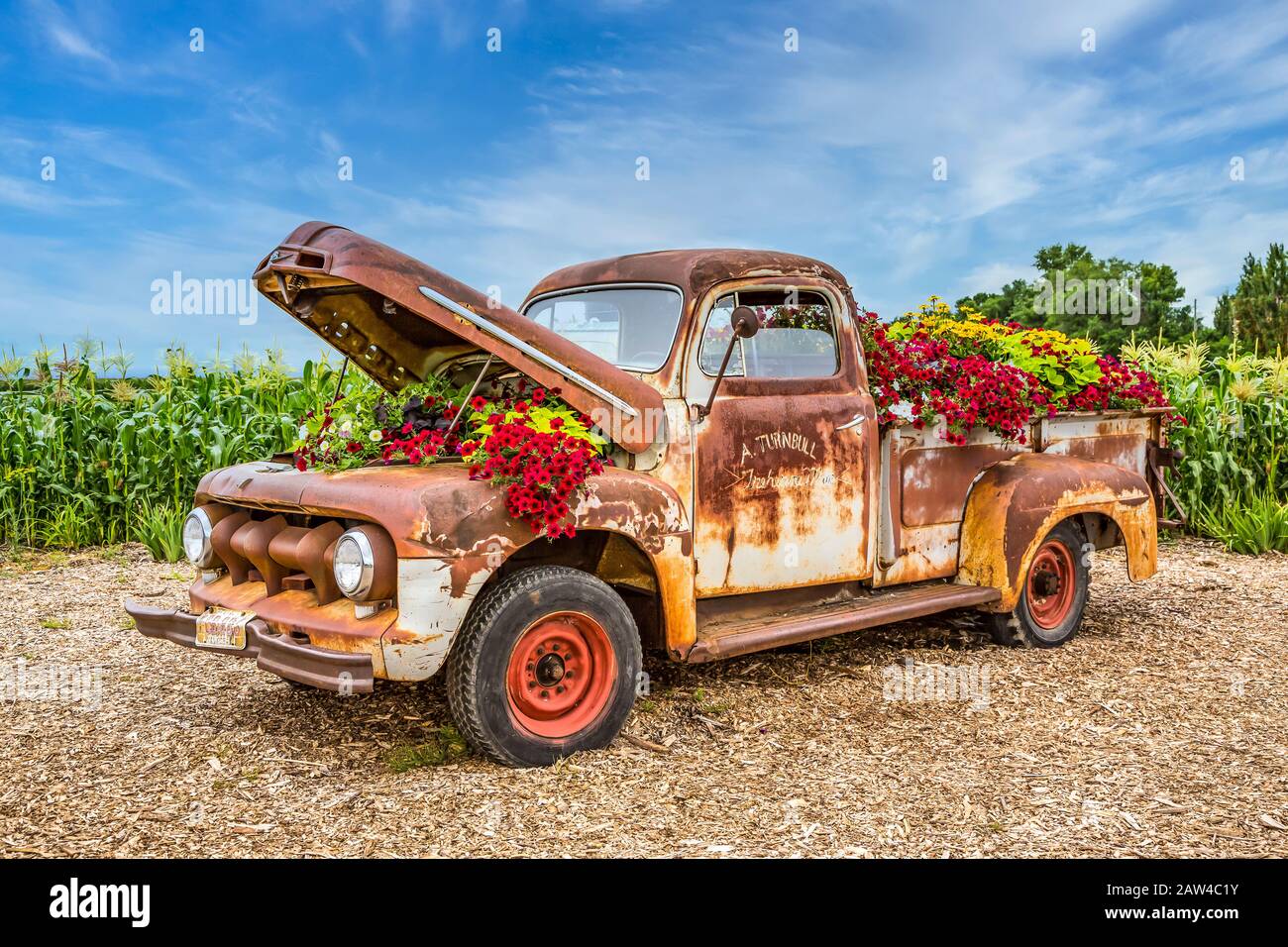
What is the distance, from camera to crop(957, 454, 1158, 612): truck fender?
6387mm

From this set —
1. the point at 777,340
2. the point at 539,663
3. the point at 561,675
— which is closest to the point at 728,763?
the point at 561,675

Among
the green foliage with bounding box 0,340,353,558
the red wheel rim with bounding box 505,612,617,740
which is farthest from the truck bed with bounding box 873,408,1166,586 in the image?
the green foliage with bounding box 0,340,353,558

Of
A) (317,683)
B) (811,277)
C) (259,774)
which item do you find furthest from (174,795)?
(811,277)

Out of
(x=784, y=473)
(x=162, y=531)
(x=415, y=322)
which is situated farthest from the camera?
(x=162, y=531)

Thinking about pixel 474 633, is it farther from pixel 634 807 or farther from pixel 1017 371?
pixel 1017 371

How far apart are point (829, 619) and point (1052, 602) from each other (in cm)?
229

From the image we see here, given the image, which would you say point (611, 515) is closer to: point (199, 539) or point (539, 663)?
point (539, 663)

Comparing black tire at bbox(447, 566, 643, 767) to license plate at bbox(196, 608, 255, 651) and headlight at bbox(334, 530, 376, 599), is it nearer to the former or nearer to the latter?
headlight at bbox(334, 530, 376, 599)

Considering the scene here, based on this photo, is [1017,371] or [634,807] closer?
[634,807]

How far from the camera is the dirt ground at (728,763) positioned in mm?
4121

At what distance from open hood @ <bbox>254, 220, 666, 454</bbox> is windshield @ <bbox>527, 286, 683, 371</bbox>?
1.28ft

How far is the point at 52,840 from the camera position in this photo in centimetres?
414

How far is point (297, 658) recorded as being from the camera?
4363 mm

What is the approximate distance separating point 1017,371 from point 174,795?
507 cm
